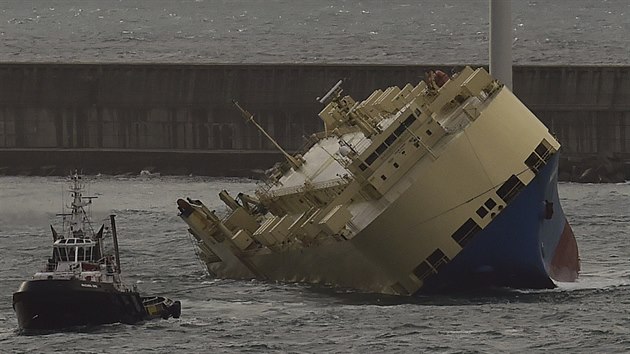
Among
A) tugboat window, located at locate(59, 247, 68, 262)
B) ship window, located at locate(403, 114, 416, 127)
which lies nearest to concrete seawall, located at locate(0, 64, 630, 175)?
ship window, located at locate(403, 114, 416, 127)

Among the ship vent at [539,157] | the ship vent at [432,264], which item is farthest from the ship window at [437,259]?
the ship vent at [539,157]

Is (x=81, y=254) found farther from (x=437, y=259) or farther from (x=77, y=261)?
(x=437, y=259)

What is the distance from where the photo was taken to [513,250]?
5522 cm

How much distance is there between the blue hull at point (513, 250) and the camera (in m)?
54.7

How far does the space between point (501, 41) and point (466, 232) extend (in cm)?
1824

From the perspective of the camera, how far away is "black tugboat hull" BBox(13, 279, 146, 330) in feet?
164

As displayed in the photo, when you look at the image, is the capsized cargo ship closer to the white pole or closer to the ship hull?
the ship hull

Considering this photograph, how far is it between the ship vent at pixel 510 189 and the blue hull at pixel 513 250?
5.8 inches

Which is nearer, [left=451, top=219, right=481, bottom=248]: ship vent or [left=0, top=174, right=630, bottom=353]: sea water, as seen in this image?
[left=0, top=174, right=630, bottom=353]: sea water

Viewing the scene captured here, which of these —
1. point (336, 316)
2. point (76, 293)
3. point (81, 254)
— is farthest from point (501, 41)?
point (76, 293)

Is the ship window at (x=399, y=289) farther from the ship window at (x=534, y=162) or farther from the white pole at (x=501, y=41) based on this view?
the white pole at (x=501, y=41)

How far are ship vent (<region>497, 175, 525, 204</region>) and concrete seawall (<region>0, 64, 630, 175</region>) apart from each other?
171 ft

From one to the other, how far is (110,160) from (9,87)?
904 centimetres

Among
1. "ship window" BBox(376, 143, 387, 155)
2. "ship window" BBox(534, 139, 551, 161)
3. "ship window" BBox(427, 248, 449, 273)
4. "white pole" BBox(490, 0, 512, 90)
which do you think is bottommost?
"ship window" BBox(427, 248, 449, 273)
